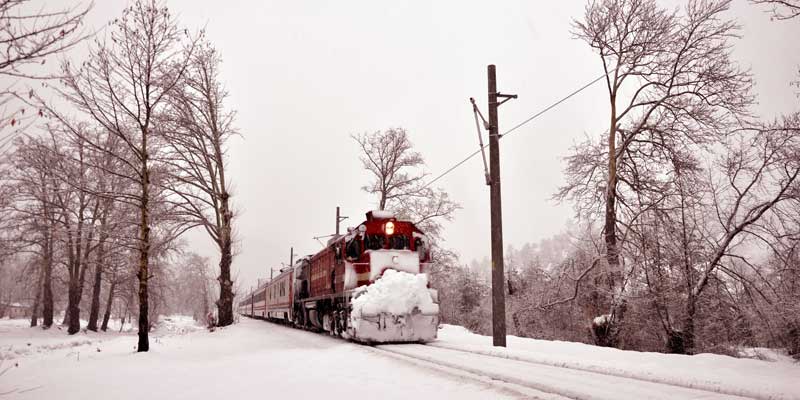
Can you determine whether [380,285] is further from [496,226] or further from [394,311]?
[496,226]

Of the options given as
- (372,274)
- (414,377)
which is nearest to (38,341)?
(372,274)

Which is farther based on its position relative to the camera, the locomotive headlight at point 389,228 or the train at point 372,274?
the locomotive headlight at point 389,228

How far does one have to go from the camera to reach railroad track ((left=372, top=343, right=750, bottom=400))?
5086 millimetres

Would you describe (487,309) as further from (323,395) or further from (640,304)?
(323,395)

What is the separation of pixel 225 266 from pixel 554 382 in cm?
1831

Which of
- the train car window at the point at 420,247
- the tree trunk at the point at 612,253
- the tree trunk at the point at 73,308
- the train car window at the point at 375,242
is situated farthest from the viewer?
the tree trunk at the point at 73,308

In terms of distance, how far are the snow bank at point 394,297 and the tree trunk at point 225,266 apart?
10371 millimetres

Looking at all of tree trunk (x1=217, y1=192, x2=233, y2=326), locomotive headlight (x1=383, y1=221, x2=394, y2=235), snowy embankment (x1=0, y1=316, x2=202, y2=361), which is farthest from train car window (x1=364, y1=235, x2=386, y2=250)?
snowy embankment (x1=0, y1=316, x2=202, y2=361)

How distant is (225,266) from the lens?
21.3m

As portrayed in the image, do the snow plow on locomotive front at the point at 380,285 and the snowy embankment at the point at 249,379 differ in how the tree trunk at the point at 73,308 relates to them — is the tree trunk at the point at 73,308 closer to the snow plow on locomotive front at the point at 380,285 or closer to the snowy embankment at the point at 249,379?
the snow plow on locomotive front at the point at 380,285

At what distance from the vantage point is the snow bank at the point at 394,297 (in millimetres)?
12555

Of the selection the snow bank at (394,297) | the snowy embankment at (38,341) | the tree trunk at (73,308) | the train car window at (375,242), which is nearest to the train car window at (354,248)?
the train car window at (375,242)

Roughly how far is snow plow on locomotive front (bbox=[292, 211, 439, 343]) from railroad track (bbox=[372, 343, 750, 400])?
391cm

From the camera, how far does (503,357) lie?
9023mm
